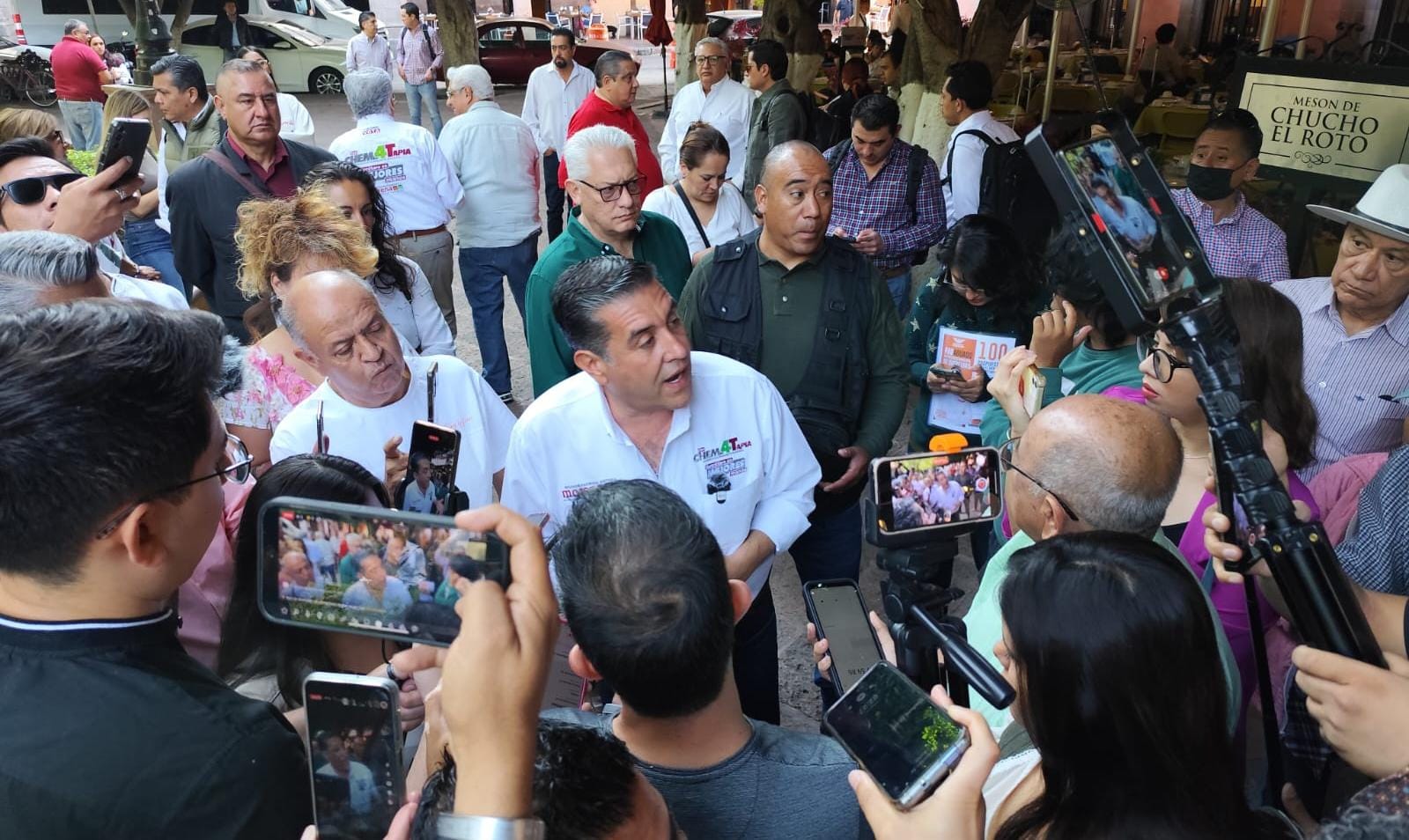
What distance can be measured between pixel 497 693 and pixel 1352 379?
298 cm

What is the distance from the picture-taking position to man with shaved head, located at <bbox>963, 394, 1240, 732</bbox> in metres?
1.84

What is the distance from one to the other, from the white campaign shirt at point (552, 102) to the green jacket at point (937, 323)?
15.3 feet

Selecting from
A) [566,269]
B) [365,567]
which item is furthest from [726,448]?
[365,567]

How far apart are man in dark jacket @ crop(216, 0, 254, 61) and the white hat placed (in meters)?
18.6

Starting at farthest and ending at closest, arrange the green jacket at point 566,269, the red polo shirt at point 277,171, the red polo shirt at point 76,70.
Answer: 1. the red polo shirt at point 76,70
2. the red polo shirt at point 277,171
3. the green jacket at point 566,269

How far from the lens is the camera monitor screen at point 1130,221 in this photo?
4.61ft

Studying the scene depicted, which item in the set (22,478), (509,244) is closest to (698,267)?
(22,478)

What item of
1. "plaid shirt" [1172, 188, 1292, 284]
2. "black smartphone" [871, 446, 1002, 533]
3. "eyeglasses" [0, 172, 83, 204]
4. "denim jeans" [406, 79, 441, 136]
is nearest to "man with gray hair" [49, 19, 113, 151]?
"denim jeans" [406, 79, 441, 136]

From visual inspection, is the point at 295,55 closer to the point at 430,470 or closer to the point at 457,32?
the point at 457,32

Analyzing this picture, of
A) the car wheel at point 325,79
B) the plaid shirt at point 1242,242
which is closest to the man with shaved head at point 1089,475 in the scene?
the plaid shirt at point 1242,242

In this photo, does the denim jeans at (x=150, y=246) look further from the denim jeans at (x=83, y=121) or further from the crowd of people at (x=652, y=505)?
the denim jeans at (x=83, y=121)

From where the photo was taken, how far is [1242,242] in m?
3.95

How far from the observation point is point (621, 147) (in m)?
3.45

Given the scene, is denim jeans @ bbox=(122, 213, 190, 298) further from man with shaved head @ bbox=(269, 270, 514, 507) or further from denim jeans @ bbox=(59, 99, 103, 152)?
denim jeans @ bbox=(59, 99, 103, 152)
